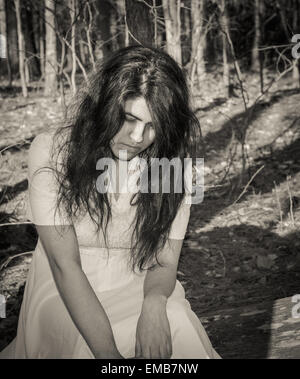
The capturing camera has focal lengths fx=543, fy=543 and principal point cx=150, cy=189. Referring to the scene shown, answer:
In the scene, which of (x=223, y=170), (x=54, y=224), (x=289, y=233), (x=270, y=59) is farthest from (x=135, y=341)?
(x=270, y=59)

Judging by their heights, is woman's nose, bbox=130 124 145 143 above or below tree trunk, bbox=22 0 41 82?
below

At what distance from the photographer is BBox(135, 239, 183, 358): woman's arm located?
180 cm

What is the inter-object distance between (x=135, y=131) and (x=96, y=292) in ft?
2.01

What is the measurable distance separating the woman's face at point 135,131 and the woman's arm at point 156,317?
0.48 meters

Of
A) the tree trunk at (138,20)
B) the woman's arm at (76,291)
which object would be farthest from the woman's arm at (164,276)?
the tree trunk at (138,20)

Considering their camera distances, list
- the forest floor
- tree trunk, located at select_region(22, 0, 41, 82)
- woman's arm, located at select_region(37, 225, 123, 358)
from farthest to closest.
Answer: tree trunk, located at select_region(22, 0, 41, 82), the forest floor, woman's arm, located at select_region(37, 225, 123, 358)

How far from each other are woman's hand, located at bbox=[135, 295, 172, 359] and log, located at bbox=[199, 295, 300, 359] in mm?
661

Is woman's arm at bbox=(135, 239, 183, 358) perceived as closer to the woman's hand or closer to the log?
the woman's hand

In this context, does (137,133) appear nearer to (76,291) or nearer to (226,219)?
(76,291)

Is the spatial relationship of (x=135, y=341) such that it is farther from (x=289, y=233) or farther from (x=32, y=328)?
(x=289, y=233)

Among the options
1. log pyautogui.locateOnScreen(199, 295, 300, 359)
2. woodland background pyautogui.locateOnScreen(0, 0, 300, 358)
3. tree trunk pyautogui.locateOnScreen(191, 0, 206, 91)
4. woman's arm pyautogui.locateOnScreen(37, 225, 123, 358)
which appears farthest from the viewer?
tree trunk pyautogui.locateOnScreen(191, 0, 206, 91)

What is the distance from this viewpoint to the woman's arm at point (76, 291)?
5.75 ft

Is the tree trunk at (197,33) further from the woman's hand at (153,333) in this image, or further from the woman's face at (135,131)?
the woman's hand at (153,333)

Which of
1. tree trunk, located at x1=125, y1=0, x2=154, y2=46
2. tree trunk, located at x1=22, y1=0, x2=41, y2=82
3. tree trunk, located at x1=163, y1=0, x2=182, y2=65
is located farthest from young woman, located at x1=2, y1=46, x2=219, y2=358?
tree trunk, located at x1=22, y1=0, x2=41, y2=82
